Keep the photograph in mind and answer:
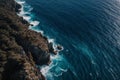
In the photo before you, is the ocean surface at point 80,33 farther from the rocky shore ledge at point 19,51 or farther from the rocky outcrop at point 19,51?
the rocky outcrop at point 19,51

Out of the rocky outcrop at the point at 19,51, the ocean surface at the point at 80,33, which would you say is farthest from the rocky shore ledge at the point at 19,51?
the ocean surface at the point at 80,33

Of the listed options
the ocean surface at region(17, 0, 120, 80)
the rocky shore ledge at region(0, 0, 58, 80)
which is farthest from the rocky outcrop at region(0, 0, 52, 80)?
the ocean surface at region(17, 0, 120, 80)

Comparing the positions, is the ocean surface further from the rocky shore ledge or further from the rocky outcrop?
the rocky outcrop

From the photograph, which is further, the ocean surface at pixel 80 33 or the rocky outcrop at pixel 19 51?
the ocean surface at pixel 80 33

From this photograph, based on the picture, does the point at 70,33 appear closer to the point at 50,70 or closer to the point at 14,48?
the point at 50,70

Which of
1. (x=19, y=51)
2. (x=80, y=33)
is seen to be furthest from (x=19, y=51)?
(x=80, y=33)

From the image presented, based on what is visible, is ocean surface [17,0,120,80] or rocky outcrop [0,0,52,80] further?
ocean surface [17,0,120,80]
